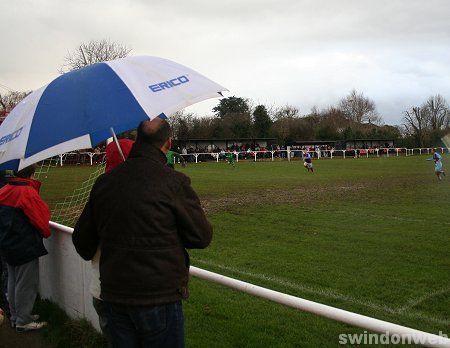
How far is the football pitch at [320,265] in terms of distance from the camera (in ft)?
15.6

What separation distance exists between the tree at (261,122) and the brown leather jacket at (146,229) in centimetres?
6641

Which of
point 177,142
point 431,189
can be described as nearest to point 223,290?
point 431,189

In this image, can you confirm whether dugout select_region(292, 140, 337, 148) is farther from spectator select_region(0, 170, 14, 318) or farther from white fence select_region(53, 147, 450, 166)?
spectator select_region(0, 170, 14, 318)

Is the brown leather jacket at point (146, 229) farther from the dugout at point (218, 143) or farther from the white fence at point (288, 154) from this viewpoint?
the dugout at point (218, 143)

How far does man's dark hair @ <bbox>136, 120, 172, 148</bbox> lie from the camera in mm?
2621

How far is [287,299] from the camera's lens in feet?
9.68

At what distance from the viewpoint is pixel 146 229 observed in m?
2.44

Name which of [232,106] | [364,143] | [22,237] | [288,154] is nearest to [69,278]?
[22,237]

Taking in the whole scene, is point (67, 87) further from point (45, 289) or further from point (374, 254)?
point (374, 254)

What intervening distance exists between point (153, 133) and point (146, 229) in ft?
1.86

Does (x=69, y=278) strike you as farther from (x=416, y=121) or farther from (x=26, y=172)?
(x=416, y=121)

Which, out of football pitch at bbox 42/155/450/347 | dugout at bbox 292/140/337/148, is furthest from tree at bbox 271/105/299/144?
football pitch at bbox 42/155/450/347

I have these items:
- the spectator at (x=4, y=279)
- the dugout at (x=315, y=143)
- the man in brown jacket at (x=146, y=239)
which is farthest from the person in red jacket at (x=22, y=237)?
the dugout at (x=315, y=143)

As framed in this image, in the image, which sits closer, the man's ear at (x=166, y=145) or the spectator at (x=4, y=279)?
the man's ear at (x=166, y=145)
